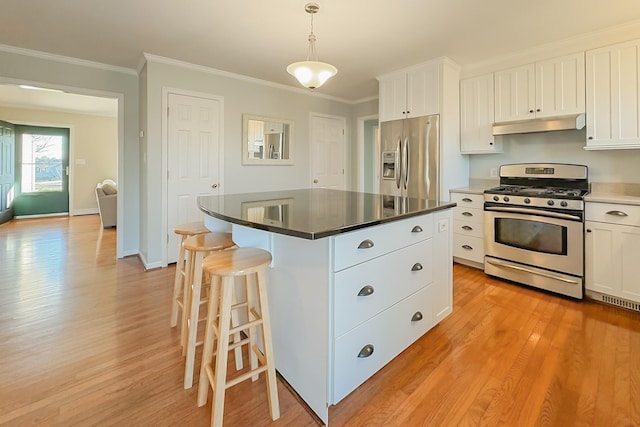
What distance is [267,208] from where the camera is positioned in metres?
1.83

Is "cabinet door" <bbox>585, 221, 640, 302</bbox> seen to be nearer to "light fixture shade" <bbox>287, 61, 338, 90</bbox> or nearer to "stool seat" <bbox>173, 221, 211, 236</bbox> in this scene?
"light fixture shade" <bbox>287, 61, 338, 90</bbox>

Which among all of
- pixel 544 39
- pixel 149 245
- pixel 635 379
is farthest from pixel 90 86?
pixel 635 379

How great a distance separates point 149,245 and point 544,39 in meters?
4.64

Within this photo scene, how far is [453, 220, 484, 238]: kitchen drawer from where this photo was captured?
3514mm

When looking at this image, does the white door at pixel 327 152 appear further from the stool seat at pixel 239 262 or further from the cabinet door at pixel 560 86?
the stool seat at pixel 239 262

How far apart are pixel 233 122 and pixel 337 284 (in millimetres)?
3413

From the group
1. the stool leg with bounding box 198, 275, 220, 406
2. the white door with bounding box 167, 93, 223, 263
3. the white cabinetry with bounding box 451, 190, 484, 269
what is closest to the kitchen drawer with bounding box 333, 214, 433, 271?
the stool leg with bounding box 198, 275, 220, 406

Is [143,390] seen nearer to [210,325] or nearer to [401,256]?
[210,325]

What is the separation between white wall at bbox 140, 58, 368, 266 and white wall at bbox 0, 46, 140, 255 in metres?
0.36

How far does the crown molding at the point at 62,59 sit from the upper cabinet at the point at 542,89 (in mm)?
4468

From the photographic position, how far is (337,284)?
1.38m

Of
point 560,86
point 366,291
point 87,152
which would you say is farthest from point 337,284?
point 87,152

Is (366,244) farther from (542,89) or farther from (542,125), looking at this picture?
(542,89)

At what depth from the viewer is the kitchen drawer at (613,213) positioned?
2.48 m
